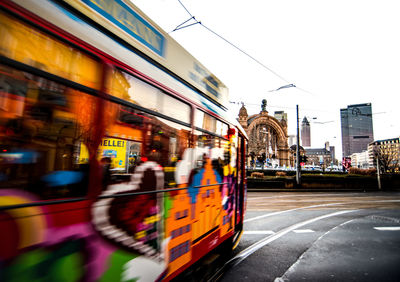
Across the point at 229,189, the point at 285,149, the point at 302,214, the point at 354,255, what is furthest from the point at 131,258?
the point at 285,149

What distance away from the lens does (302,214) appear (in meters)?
8.85

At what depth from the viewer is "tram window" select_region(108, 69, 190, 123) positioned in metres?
1.95

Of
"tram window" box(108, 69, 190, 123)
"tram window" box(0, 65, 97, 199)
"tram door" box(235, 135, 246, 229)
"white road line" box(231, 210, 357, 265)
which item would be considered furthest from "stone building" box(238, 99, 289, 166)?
"tram window" box(0, 65, 97, 199)

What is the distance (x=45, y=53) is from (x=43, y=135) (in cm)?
54

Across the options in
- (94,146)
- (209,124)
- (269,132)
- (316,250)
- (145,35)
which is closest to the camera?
(94,146)

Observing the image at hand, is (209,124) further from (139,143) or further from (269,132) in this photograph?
(269,132)

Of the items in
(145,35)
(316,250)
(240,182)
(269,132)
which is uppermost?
(269,132)

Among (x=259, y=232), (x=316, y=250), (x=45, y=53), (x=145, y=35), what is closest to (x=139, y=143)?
(x=45, y=53)

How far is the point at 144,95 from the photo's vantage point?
2.22 meters

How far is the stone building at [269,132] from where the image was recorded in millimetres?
64312

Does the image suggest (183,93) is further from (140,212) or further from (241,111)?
(241,111)

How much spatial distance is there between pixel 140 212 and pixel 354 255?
4.85 m

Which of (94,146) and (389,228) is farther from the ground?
(94,146)

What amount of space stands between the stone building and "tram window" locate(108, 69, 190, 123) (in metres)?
60.5
